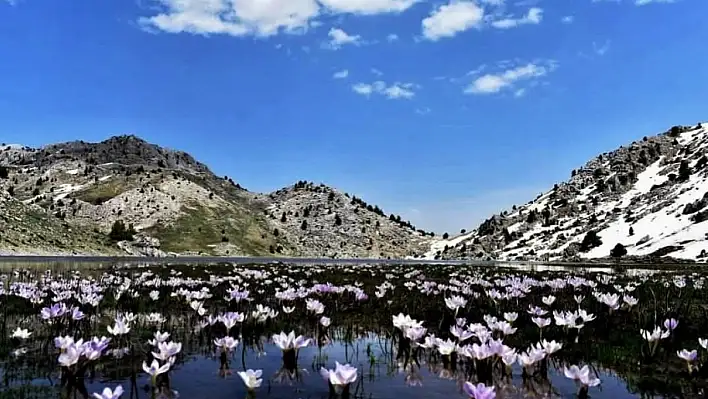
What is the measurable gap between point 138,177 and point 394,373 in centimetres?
11944

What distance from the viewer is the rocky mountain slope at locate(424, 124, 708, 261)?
66188mm

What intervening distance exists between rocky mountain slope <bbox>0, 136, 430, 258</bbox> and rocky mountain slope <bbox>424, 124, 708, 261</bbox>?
21.2m

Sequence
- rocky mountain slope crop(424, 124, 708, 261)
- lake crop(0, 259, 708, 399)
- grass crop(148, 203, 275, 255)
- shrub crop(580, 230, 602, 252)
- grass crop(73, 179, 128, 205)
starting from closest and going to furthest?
lake crop(0, 259, 708, 399) < rocky mountain slope crop(424, 124, 708, 261) < shrub crop(580, 230, 602, 252) < grass crop(148, 203, 275, 255) < grass crop(73, 179, 128, 205)

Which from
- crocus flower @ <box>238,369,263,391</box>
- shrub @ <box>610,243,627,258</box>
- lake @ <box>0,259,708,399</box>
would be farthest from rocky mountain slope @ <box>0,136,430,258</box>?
crocus flower @ <box>238,369,263,391</box>

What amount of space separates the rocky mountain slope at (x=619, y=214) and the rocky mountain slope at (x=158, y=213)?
21.2m

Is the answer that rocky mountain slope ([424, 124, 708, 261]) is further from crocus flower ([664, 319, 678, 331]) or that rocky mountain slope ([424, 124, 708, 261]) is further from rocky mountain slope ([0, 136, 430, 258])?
crocus flower ([664, 319, 678, 331])

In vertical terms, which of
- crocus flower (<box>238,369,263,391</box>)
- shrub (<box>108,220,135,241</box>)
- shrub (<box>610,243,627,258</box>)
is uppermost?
shrub (<box>108,220,135,241</box>)

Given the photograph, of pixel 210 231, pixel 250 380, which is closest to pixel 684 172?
pixel 210 231

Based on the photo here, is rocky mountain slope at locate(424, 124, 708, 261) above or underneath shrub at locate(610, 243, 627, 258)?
above

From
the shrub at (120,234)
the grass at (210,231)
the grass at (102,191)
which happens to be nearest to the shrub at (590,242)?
the grass at (210,231)

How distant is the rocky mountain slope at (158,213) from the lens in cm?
7131

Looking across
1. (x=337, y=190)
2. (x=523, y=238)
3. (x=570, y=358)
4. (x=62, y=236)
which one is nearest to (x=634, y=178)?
(x=523, y=238)

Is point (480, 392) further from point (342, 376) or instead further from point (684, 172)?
point (684, 172)

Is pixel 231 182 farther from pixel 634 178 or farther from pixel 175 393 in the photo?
pixel 175 393
